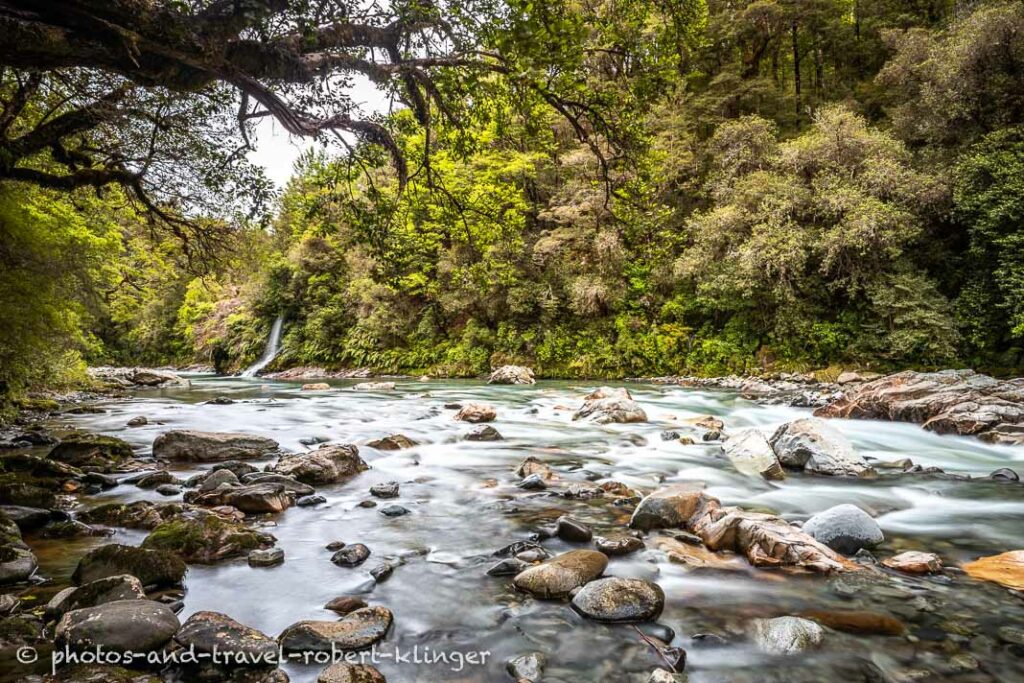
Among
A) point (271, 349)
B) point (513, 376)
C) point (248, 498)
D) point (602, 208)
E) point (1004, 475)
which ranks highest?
point (602, 208)

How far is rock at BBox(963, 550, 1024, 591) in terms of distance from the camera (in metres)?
3.55

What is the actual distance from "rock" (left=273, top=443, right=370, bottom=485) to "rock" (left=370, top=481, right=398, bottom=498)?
28.9 inches

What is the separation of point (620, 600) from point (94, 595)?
315cm

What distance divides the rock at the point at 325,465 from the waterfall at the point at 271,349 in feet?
88.7

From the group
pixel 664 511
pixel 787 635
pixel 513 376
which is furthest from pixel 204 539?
pixel 513 376

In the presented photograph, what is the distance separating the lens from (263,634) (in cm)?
279

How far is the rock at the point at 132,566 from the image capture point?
10.6 feet

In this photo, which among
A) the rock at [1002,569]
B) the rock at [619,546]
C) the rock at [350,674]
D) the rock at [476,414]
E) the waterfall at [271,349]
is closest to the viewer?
the rock at [350,674]

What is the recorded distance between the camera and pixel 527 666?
2.61m

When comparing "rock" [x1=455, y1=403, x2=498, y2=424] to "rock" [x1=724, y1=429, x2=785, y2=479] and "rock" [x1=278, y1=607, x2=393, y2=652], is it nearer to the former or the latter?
"rock" [x1=724, y1=429, x2=785, y2=479]

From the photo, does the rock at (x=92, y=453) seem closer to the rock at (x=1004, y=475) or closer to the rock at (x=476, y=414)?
the rock at (x=476, y=414)

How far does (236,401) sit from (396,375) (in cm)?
1129

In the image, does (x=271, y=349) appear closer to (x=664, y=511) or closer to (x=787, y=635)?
(x=664, y=511)

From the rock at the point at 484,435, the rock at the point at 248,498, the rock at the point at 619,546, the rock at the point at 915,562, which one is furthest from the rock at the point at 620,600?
the rock at the point at 484,435
